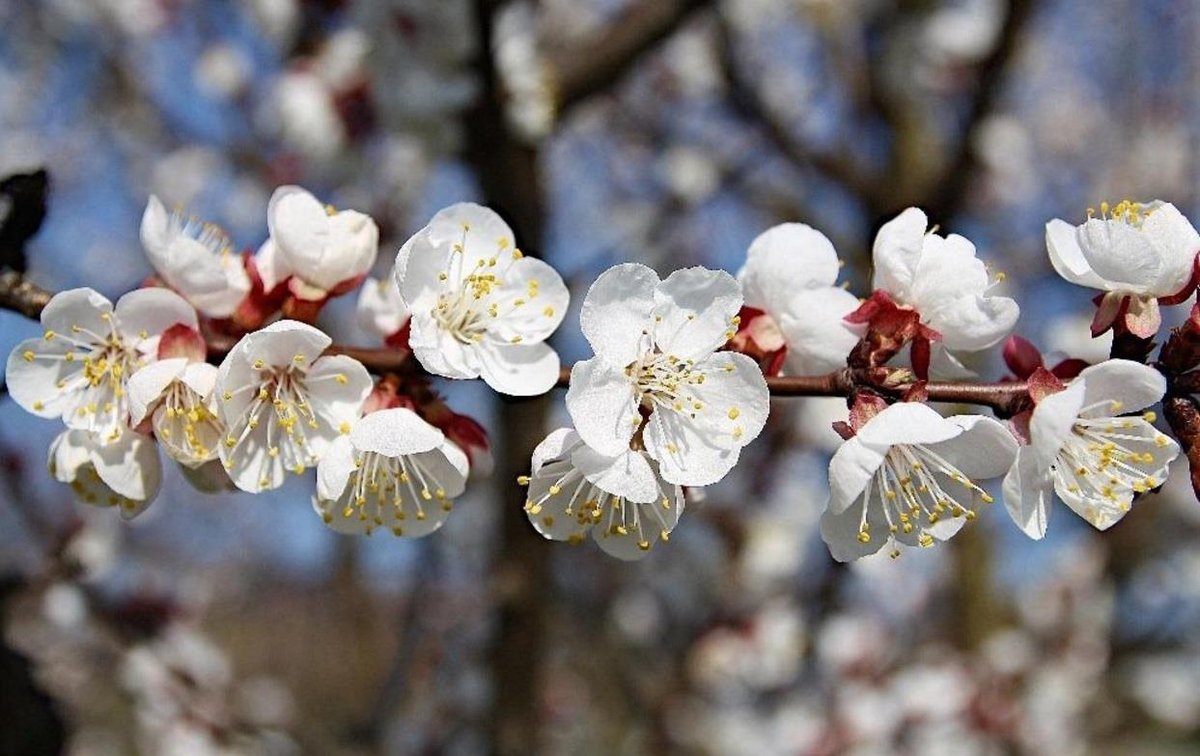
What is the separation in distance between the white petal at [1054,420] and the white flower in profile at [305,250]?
2.21 feet

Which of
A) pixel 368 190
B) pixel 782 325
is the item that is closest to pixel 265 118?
pixel 368 190

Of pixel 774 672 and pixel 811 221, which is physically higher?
pixel 811 221

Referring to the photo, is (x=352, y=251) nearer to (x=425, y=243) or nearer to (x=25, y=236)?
(x=425, y=243)

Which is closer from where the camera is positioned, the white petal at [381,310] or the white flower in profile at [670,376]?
the white flower in profile at [670,376]

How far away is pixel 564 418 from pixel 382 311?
2.44m

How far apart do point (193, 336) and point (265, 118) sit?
285 centimetres

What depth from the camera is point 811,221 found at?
3195 millimetres

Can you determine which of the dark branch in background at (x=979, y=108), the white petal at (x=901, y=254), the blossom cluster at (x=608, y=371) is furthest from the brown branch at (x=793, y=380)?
the dark branch in background at (x=979, y=108)

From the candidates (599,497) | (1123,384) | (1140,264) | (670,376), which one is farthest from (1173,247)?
(599,497)

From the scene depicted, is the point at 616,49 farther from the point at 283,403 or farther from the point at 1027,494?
the point at 1027,494

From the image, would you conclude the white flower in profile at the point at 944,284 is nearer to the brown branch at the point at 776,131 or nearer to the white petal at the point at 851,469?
the white petal at the point at 851,469

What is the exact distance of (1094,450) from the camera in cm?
100

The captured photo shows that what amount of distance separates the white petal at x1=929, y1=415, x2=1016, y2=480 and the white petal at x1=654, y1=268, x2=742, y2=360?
23cm

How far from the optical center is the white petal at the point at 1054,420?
85 centimetres
